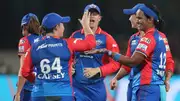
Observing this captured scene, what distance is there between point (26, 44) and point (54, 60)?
1.79 meters

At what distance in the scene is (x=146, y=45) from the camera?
7.91 metres

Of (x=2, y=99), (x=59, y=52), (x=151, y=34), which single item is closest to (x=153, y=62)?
(x=151, y=34)

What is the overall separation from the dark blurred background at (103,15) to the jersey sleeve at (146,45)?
7.04 meters

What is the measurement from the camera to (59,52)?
7.75 meters

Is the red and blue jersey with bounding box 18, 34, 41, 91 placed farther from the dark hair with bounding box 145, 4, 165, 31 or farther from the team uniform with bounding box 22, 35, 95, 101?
the dark hair with bounding box 145, 4, 165, 31

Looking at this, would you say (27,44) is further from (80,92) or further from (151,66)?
(151,66)

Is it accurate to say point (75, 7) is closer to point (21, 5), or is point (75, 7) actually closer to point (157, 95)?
point (21, 5)

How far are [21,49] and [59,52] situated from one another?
1.79 metres

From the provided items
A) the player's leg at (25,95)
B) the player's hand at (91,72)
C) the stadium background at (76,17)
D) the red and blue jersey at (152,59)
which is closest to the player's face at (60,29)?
the red and blue jersey at (152,59)

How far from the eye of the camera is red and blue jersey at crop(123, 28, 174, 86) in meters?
7.95

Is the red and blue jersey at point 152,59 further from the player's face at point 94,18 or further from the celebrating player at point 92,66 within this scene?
the player's face at point 94,18

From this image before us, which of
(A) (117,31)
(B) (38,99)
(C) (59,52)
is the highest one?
(A) (117,31)

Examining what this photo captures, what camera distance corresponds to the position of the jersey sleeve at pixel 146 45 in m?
7.91

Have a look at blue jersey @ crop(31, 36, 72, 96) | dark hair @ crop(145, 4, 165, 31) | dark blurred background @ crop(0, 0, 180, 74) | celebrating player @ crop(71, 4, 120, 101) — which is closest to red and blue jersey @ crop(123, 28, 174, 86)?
dark hair @ crop(145, 4, 165, 31)
